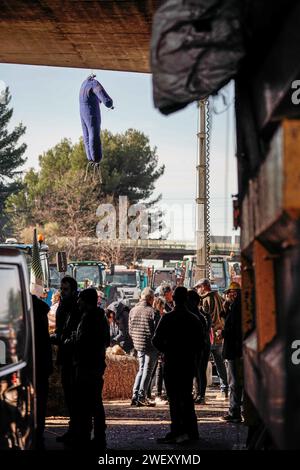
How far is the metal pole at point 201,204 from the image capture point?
98.3 ft

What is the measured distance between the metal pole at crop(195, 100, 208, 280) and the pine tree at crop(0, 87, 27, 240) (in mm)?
61113

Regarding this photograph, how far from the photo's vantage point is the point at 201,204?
30.3m

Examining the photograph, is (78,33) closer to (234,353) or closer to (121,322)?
(234,353)

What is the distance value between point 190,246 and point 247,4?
119 meters

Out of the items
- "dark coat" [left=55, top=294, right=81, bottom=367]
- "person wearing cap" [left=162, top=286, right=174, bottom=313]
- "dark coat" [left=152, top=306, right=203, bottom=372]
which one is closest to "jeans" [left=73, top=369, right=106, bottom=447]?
"dark coat" [left=55, top=294, right=81, bottom=367]

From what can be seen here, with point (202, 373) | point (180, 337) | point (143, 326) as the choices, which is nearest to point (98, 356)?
point (180, 337)

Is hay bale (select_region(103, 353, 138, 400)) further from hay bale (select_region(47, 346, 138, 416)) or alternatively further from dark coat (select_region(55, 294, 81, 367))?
dark coat (select_region(55, 294, 81, 367))

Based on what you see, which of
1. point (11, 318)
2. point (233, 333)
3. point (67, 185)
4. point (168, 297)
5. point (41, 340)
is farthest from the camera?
point (67, 185)

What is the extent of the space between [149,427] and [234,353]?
221cm

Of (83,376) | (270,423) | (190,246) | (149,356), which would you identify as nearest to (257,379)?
(270,423)

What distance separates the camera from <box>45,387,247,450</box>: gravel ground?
43.8 feet

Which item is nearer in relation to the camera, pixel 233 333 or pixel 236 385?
pixel 233 333

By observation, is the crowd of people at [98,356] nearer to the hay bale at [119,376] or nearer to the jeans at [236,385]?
the jeans at [236,385]

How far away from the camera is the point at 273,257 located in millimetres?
5926
